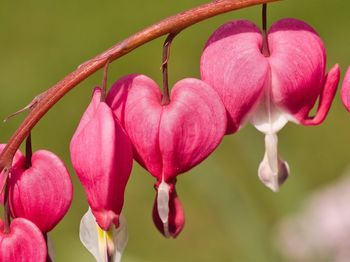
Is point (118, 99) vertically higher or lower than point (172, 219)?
higher

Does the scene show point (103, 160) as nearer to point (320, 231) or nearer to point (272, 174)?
point (272, 174)

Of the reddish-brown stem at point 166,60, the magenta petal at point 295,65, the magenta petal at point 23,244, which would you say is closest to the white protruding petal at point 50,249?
the magenta petal at point 23,244

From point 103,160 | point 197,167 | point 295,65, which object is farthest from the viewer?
point 197,167

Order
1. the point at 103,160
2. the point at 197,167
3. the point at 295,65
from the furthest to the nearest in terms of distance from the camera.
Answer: the point at 197,167
the point at 295,65
the point at 103,160

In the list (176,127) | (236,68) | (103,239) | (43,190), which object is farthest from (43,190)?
(236,68)

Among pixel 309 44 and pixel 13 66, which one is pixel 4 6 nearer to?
pixel 13 66

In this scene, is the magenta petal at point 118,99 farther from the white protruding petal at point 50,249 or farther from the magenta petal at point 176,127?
the white protruding petal at point 50,249

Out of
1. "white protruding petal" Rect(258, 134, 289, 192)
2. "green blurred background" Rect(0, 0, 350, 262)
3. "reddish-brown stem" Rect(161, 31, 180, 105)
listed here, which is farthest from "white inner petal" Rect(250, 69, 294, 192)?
"green blurred background" Rect(0, 0, 350, 262)
